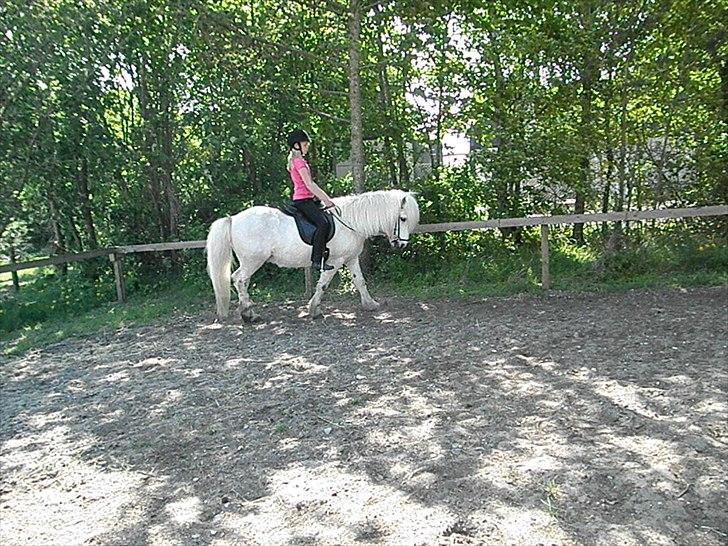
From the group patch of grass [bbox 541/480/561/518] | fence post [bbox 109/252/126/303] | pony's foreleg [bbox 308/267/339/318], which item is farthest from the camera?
fence post [bbox 109/252/126/303]

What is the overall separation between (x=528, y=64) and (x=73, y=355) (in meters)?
6.96

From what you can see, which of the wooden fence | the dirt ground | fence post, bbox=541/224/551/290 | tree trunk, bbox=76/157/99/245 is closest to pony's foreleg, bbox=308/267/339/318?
the dirt ground

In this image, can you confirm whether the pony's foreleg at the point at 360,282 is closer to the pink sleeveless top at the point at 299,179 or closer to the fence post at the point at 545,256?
the pink sleeveless top at the point at 299,179

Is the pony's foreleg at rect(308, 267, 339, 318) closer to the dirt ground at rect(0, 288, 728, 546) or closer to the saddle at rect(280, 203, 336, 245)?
the saddle at rect(280, 203, 336, 245)

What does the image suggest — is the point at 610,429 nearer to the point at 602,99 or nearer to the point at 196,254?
the point at 602,99

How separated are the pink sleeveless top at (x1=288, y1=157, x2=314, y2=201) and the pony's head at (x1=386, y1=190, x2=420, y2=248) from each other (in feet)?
3.43

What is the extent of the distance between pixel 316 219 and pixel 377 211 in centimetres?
75

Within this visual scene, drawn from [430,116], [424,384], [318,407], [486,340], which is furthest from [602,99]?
[318,407]

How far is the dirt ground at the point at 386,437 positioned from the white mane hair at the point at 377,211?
4.46ft

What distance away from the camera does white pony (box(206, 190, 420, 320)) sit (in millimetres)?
6824

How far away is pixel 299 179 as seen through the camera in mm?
6535

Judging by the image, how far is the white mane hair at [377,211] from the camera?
6867mm

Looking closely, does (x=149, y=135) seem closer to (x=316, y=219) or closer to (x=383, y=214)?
(x=316, y=219)

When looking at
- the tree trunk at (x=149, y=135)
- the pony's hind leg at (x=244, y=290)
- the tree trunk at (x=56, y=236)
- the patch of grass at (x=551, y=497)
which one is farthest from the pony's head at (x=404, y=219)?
the tree trunk at (x=56, y=236)
